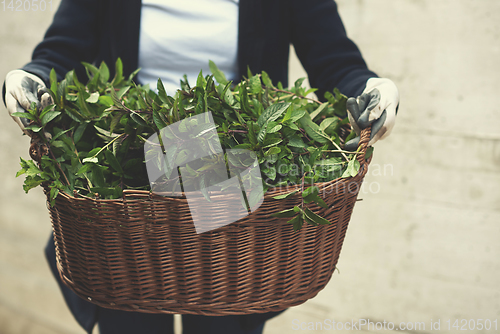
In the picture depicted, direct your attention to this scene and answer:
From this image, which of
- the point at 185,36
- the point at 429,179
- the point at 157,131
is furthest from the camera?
the point at 429,179

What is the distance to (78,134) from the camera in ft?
1.60

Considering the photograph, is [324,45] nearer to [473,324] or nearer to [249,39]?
[249,39]

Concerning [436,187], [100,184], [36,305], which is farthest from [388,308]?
[36,305]

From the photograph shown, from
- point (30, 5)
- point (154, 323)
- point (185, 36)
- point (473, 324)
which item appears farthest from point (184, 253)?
point (30, 5)

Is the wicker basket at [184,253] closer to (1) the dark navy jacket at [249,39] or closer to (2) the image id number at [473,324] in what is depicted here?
(1) the dark navy jacket at [249,39]

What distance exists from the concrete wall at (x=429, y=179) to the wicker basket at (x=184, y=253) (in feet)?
2.52

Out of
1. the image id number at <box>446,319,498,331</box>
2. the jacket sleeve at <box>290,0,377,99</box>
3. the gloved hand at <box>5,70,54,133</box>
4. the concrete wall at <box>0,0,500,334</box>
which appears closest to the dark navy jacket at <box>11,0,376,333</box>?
the jacket sleeve at <box>290,0,377,99</box>

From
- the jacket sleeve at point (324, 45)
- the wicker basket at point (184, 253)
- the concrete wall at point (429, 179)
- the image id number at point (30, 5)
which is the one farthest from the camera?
the image id number at point (30, 5)

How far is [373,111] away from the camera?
1.58ft

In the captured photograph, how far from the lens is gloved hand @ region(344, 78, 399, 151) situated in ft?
1.58

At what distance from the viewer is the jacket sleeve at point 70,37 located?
0.68 metres

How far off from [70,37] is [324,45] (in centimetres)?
53

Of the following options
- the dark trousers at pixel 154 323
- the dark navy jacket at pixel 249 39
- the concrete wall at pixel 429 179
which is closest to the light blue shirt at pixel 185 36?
the dark navy jacket at pixel 249 39

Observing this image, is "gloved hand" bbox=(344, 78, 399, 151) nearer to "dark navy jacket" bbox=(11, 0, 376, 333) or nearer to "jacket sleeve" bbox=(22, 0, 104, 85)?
"dark navy jacket" bbox=(11, 0, 376, 333)
